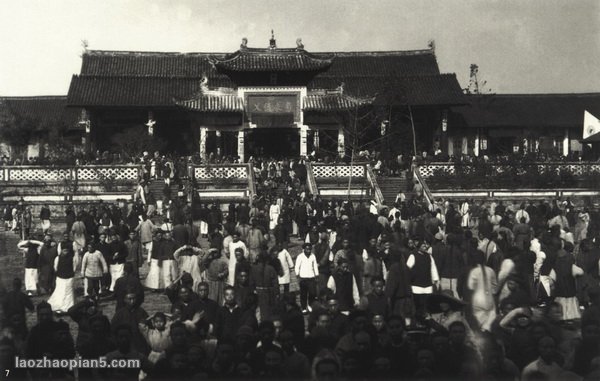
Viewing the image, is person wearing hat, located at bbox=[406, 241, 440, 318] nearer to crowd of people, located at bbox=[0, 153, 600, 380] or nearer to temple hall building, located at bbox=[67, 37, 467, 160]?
crowd of people, located at bbox=[0, 153, 600, 380]

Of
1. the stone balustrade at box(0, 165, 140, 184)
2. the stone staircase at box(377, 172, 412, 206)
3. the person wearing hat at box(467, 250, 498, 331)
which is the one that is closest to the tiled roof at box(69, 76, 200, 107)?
the stone balustrade at box(0, 165, 140, 184)

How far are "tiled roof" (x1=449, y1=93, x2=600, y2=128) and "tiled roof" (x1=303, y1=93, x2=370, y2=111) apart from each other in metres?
7.47

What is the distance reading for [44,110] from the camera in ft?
142

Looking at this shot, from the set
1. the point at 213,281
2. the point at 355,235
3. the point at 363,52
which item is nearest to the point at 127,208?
the point at 355,235

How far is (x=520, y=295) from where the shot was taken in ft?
34.8

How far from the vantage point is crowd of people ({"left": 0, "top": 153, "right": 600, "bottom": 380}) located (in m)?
8.08

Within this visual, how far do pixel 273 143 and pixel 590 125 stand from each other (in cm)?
1504

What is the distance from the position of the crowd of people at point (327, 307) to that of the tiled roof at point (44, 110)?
23.1m

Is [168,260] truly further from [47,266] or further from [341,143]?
[341,143]

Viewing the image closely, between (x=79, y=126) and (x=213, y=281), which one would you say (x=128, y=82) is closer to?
(x=79, y=126)

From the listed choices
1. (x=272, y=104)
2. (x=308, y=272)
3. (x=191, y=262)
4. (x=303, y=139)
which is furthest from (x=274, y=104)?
(x=308, y=272)

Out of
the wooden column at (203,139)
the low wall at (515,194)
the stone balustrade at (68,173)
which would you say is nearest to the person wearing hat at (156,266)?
the stone balustrade at (68,173)

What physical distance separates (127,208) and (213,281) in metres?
12.4

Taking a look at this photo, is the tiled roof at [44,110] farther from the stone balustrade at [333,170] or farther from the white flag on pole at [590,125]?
the white flag on pole at [590,125]
